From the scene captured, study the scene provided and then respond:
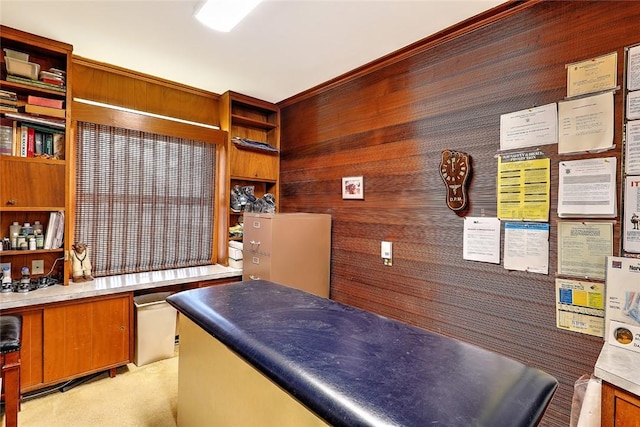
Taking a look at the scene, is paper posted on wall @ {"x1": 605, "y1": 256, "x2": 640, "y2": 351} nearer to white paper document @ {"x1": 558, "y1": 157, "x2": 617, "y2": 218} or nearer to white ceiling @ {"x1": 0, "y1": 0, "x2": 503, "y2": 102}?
white paper document @ {"x1": 558, "y1": 157, "x2": 617, "y2": 218}

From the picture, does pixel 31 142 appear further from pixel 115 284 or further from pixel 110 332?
pixel 110 332

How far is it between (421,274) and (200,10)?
226cm

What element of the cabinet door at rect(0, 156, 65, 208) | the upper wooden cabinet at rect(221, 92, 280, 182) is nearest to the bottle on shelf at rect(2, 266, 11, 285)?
the cabinet door at rect(0, 156, 65, 208)

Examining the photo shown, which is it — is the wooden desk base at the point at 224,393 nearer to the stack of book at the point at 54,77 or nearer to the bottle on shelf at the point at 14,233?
the bottle on shelf at the point at 14,233

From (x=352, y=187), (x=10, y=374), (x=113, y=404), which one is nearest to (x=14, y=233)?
(x=10, y=374)

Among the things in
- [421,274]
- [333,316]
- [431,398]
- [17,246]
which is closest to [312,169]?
[421,274]

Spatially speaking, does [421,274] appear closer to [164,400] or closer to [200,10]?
[164,400]

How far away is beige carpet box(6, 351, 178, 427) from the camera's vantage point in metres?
1.99

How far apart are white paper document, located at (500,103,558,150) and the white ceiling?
2.25 feet

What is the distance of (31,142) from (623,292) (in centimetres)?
375

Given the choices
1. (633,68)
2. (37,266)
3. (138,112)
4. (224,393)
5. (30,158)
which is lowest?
(224,393)

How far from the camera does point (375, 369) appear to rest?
0.82 m

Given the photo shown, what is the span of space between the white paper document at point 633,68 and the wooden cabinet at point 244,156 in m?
2.93

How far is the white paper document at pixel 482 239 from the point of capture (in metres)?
1.89
